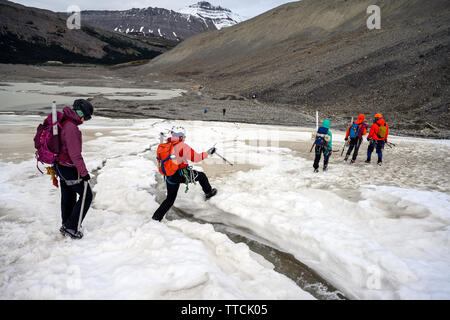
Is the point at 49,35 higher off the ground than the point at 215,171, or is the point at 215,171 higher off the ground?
the point at 49,35

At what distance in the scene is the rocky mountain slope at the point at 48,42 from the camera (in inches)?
4555

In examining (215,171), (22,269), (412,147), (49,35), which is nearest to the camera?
(22,269)

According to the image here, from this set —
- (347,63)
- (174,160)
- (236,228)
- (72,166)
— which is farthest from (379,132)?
(347,63)

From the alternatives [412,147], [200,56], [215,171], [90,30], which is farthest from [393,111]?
[90,30]

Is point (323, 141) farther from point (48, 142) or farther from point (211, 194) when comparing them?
point (48, 142)

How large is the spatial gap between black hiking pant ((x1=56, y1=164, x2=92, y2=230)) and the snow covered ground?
312 mm

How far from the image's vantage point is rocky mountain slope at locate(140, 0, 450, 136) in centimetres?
2460

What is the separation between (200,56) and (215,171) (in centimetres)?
7706

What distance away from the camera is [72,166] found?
3.98 meters

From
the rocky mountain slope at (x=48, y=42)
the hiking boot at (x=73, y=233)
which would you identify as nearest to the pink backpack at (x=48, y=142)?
the hiking boot at (x=73, y=233)

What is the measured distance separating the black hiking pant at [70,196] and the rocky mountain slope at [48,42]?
125099 mm

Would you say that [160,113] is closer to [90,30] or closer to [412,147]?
[412,147]

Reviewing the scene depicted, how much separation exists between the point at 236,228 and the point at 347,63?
3566 centimetres
